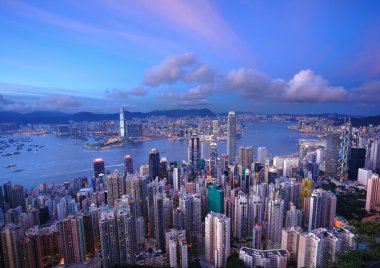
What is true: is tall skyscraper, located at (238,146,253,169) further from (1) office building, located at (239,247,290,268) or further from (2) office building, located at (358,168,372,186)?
(1) office building, located at (239,247,290,268)

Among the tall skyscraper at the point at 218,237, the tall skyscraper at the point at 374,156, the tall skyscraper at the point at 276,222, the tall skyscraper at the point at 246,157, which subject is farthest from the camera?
the tall skyscraper at the point at 246,157

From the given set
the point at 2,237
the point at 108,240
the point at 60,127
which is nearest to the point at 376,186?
the point at 108,240

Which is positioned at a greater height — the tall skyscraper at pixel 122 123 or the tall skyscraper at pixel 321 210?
the tall skyscraper at pixel 122 123

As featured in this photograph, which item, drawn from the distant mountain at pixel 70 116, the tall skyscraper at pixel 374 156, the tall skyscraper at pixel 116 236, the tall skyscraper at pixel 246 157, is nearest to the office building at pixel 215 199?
the tall skyscraper at pixel 116 236

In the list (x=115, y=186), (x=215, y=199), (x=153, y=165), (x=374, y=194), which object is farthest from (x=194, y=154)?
(x=374, y=194)

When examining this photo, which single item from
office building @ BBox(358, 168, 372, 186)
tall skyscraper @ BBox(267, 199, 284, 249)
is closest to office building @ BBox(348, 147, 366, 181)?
office building @ BBox(358, 168, 372, 186)

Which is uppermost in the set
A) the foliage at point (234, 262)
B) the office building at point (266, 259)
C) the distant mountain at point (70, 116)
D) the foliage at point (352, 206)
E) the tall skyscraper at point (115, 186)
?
the distant mountain at point (70, 116)

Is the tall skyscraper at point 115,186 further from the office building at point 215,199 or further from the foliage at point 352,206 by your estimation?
the foliage at point 352,206
